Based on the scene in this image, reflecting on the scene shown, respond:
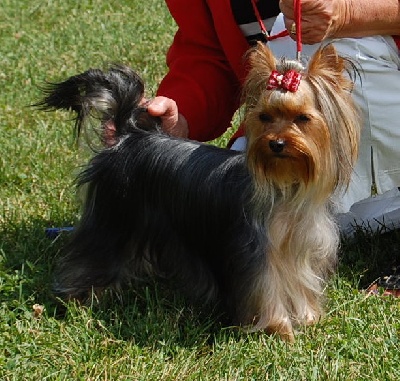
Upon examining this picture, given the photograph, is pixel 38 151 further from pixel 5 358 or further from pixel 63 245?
pixel 5 358

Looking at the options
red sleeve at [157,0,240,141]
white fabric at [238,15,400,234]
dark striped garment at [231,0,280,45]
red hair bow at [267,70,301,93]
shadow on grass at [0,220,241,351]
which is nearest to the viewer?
red hair bow at [267,70,301,93]

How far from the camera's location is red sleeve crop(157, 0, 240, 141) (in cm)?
371

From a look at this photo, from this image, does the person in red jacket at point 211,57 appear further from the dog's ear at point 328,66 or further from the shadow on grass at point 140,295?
the shadow on grass at point 140,295

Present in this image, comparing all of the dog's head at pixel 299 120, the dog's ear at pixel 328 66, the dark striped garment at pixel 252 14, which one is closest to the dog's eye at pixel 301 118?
the dog's head at pixel 299 120

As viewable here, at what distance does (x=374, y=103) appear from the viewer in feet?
11.2

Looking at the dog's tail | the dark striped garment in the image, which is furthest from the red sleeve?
the dog's tail

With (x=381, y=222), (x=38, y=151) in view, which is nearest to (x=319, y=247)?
(x=381, y=222)

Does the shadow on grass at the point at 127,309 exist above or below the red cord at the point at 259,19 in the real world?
below

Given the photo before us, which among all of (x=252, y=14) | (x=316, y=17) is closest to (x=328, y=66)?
(x=316, y=17)

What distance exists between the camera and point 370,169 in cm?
353

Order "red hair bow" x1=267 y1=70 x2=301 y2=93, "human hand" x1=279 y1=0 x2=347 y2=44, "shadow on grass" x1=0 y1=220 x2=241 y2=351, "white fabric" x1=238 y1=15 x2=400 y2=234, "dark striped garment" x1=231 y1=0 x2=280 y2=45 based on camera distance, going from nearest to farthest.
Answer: "red hair bow" x1=267 y1=70 x2=301 y2=93 → "human hand" x1=279 y1=0 x2=347 y2=44 → "shadow on grass" x1=0 y1=220 x2=241 y2=351 → "white fabric" x1=238 y1=15 x2=400 y2=234 → "dark striped garment" x1=231 y1=0 x2=280 y2=45

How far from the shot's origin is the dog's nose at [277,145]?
2729mm

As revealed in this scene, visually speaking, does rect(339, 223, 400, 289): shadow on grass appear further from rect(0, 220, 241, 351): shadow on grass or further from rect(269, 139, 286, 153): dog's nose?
rect(269, 139, 286, 153): dog's nose

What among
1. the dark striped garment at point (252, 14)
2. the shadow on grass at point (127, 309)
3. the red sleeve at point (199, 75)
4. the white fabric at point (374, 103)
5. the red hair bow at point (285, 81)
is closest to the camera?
the red hair bow at point (285, 81)
